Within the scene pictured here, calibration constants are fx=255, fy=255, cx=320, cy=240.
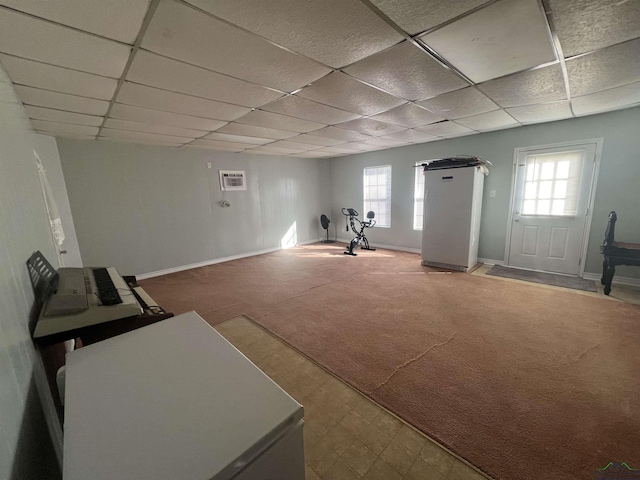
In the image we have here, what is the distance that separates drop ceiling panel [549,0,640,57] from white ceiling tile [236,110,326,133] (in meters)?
2.48

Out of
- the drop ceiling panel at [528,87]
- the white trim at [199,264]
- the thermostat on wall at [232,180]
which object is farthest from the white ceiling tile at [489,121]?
the white trim at [199,264]

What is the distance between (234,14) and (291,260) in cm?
465

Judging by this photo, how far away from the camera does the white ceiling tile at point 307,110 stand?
2.68 m

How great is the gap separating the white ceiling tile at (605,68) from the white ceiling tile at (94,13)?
3.04 meters

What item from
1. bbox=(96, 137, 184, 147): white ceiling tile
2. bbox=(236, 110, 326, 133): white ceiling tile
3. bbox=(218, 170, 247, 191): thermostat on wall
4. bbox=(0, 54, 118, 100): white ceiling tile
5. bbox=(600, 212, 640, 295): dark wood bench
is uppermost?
bbox=(96, 137, 184, 147): white ceiling tile

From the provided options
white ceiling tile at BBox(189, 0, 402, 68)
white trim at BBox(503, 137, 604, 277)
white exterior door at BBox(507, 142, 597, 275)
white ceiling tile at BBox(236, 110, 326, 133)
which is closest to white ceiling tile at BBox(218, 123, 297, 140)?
white ceiling tile at BBox(236, 110, 326, 133)

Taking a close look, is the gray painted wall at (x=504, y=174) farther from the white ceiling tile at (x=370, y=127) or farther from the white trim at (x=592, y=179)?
the white ceiling tile at (x=370, y=127)

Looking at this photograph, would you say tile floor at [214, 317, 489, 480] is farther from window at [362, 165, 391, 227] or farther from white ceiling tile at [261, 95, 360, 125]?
window at [362, 165, 391, 227]

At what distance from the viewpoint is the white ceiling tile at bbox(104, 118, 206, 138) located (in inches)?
125

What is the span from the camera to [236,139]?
434 cm

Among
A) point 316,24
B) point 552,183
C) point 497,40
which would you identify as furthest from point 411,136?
point 316,24

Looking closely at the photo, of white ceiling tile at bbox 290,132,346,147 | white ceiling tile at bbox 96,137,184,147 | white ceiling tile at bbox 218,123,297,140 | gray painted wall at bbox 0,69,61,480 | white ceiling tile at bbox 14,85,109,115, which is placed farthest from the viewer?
white ceiling tile at bbox 290,132,346,147

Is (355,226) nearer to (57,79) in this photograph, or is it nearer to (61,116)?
(61,116)

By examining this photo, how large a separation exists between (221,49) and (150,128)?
2.43m
